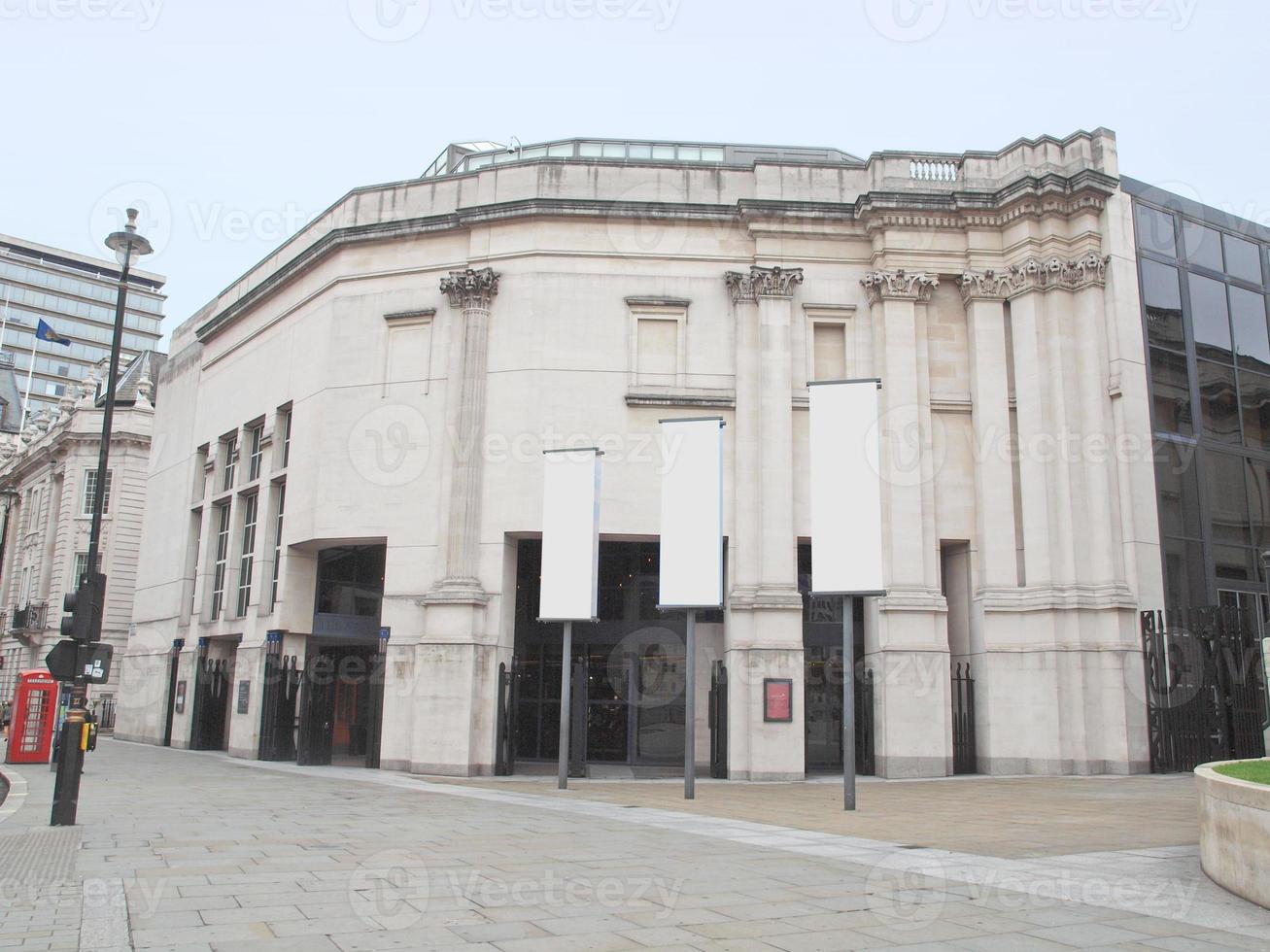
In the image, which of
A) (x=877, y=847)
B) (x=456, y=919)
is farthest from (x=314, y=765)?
(x=456, y=919)

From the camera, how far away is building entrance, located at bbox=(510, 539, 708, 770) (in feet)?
88.2

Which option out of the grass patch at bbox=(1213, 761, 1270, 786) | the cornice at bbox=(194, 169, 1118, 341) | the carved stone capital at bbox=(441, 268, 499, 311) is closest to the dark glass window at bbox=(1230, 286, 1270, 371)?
the cornice at bbox=(194, 169, 1118, 341)

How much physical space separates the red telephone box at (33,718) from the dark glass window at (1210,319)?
31.4 meters

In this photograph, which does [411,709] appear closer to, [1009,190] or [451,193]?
[451,193]

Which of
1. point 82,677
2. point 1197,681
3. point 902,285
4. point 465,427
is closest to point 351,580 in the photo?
point 465,427

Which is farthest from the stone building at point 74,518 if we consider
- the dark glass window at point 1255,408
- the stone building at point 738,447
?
the dark glass window at point 1255,408

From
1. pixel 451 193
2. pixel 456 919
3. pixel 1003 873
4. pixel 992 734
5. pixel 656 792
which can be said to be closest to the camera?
pixel 456 919

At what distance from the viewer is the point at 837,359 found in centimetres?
2648

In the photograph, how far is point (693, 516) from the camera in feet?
64.1

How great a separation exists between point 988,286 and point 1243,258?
9096 millimetres

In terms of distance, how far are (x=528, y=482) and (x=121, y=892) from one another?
17441mm

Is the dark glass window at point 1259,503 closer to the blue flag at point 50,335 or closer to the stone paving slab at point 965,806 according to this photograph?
the stone paving slab at point 965,806

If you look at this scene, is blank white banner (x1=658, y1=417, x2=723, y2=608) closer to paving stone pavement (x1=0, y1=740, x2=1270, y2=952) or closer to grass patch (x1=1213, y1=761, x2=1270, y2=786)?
paving stone pavement (x1=0, y1=740, x2=1270, y2=952)

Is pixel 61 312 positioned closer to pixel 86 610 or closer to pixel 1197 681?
pixel 86 610
